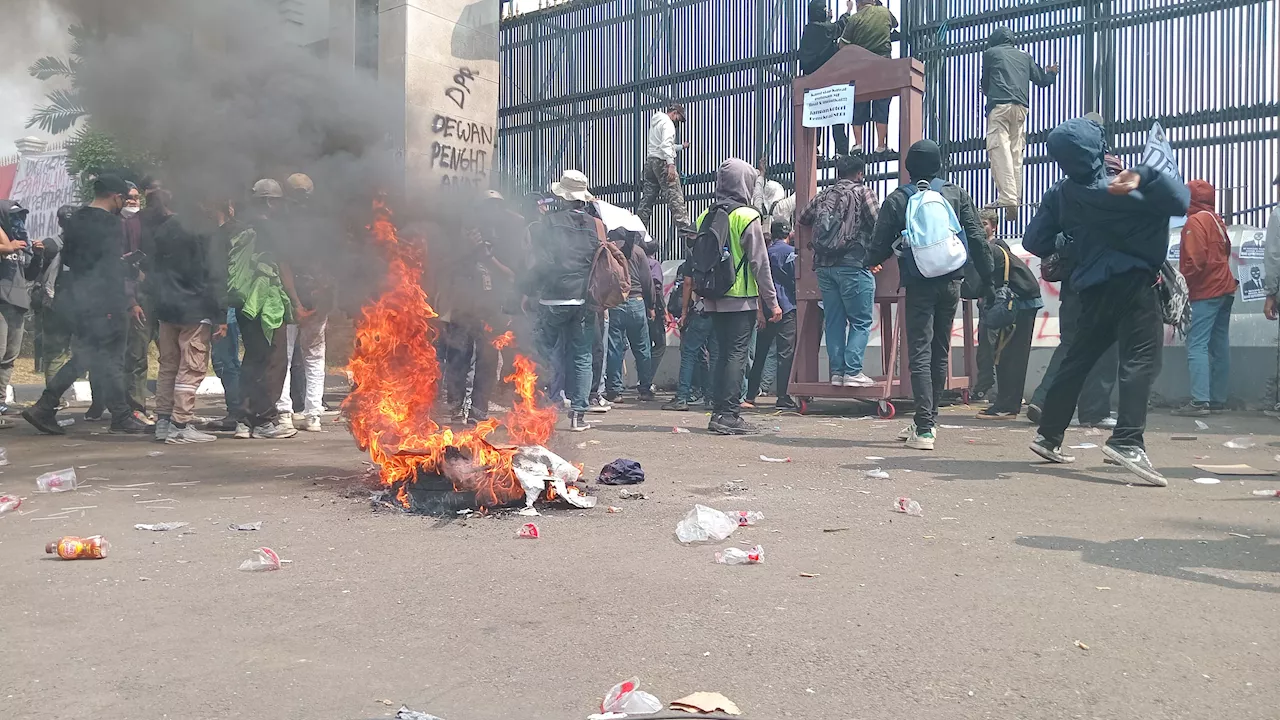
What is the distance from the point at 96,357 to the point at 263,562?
545cm

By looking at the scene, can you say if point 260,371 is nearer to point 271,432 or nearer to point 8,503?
point 271,432

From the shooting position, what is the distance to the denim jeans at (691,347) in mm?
10547

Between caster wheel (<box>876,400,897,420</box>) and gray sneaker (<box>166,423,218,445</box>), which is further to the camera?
caster wheel (<box>876,400,897,420</box>)

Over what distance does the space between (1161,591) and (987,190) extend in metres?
8.53

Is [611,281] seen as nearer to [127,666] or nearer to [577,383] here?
[577,383]

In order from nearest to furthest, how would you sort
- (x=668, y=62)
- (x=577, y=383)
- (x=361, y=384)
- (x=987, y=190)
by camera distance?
1. (x=361, y=384)
2. (x=577, y=383)
3. (x=987, y=190)
4. (x=668, y=62)

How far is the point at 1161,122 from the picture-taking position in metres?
10.5

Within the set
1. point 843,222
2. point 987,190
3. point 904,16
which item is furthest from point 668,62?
point 843,222

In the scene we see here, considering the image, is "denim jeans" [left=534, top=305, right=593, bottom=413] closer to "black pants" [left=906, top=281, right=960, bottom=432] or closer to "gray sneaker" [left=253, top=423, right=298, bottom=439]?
"gray sneaker" [left=253, top=423, right=298, bottom=439]

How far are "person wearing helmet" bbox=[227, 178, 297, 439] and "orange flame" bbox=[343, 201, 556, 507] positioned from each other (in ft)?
3.14

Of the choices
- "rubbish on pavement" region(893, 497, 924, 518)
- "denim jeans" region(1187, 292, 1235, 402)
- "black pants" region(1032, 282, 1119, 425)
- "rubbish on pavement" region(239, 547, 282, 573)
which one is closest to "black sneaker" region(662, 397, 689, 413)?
"black pants" region(1032, 282, 1119, 425)

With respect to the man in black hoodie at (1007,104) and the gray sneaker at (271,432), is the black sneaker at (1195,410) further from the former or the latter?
the gray sneaker at (271,432)

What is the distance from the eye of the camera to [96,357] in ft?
27.0

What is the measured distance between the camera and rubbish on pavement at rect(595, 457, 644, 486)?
5660 mm
